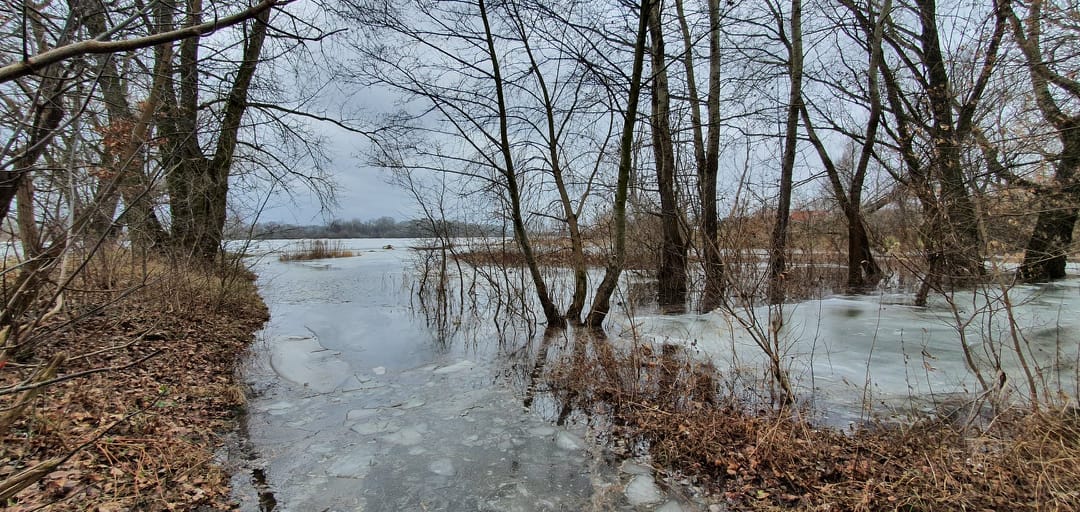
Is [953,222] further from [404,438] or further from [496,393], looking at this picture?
[404,438]

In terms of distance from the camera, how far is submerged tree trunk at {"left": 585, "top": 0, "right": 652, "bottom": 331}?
632cm

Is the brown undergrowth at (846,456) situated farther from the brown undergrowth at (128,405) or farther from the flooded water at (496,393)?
the brown undergrowth at (128,405)

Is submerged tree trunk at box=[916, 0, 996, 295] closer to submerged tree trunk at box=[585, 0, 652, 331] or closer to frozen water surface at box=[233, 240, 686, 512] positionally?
submerged tree trunk at box=[585, 0, 652, 331]

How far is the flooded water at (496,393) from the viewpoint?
330 centimetres

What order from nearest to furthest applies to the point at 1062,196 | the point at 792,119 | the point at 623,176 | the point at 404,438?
the point at 404,438
the point at 1062,196
the point at 623,176
the point at 792,119

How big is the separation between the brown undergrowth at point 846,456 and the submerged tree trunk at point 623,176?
2838 millimetres

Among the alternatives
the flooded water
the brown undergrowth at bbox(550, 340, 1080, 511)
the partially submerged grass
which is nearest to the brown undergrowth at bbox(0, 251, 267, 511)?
the flooded water

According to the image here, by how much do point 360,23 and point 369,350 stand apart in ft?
17.6

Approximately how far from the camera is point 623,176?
704 cm

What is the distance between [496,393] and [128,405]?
11.3ft

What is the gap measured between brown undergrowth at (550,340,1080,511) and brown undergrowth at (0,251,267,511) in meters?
3.45

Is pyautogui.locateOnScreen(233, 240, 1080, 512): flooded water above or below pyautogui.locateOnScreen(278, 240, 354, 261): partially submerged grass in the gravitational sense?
below

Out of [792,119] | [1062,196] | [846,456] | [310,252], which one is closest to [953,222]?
[1062,196]

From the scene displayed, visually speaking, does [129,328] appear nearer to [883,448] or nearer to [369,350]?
[369,350]
